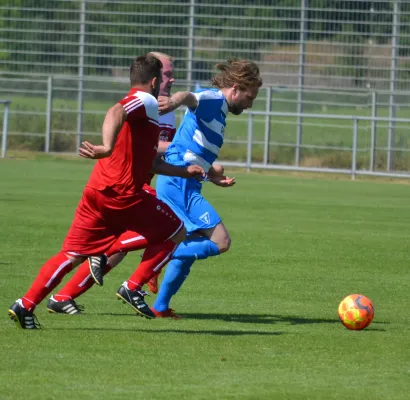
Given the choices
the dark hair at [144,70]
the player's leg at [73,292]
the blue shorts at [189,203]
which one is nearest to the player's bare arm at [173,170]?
the dark hair at [144,70]

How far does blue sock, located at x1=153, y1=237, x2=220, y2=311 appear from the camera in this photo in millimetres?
8445

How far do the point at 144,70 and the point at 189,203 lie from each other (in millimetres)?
1480

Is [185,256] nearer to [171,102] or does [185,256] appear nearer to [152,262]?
[152,262]

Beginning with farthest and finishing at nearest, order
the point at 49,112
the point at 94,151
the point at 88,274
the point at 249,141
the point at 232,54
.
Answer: the point at 232,54 < the point at 49,112 < the point at 249,141 < the point at 88,274 < the point at 94,151

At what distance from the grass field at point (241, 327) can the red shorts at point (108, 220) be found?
22.4 inches

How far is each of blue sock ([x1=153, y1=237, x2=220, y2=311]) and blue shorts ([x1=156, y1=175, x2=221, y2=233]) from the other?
12 centimetres

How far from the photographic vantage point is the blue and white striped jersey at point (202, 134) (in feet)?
27.8

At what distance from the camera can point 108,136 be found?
22.7 ft

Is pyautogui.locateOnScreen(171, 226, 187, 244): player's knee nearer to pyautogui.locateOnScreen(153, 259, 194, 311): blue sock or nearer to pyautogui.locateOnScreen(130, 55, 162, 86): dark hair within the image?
pyautogui.locateOnScreen(153, 259, 194, 311): blue sock

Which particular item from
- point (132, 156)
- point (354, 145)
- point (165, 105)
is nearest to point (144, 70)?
point (165, 105)

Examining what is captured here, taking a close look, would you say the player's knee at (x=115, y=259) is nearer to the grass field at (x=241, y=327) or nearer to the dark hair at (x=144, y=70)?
the grass field at (x=241, y=327)

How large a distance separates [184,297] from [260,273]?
1.62 m

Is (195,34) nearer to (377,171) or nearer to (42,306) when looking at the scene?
(377,171)

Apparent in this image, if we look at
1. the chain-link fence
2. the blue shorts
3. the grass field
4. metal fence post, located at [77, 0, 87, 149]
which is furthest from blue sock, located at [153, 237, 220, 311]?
metal fence post, located at [77, 0, 87, 149]
